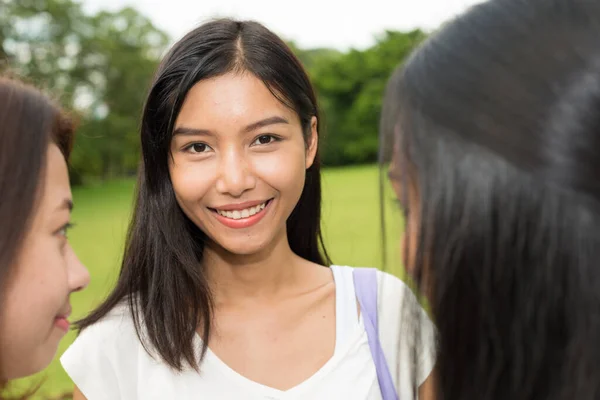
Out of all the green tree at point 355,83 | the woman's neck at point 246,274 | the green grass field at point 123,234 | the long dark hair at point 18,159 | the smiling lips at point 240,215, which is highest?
the green tree at point 355,83

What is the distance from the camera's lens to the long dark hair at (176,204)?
6.83 ft

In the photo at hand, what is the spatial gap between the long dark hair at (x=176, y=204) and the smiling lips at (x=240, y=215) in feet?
0.74

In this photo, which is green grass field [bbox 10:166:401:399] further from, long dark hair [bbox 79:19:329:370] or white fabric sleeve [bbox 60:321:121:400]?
long dark hair [bbox 79:19:329:370]

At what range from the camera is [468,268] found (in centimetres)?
125

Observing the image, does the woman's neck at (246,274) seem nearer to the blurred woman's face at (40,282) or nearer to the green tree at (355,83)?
the blurred woman's face at (40,282)

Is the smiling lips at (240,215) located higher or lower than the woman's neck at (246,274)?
higher

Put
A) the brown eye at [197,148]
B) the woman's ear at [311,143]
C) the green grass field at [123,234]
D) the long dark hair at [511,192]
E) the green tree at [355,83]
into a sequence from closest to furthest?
1. the long dark hair at [511,192]
2. the brown eye at [197,148]
3. the woman's ear at [311,143]
4. the green grass field at [123,234]
5. the green tree at [355,83]

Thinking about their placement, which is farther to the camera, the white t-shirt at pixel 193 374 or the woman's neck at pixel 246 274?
the woman's neck at pixel 246 274

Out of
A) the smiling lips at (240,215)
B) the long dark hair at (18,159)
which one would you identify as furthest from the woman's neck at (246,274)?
the long dark hair at (18,159)

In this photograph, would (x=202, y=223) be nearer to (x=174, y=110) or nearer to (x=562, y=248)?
(x=174, y=110)

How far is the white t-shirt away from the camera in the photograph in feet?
6.59

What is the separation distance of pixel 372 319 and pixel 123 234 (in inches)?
40.0

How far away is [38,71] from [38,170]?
31.3m

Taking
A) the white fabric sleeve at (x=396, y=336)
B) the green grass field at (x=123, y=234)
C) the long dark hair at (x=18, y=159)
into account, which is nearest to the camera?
the long dark hair at (x=18, y=159)
